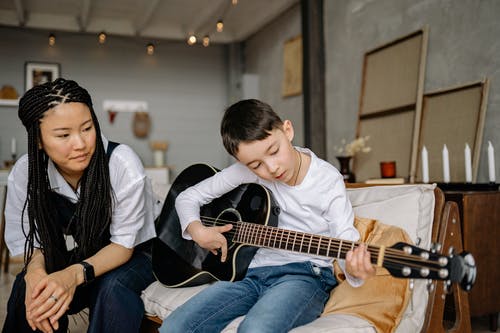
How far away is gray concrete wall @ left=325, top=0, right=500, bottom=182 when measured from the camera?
2.97 metres

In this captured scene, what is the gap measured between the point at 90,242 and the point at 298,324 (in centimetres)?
81

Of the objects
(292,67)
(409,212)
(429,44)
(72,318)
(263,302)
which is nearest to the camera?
(263,302)

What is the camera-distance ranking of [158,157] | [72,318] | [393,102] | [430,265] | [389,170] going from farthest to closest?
[158,157] < [393,102] < [389,170] < [72,318] < [430,265]

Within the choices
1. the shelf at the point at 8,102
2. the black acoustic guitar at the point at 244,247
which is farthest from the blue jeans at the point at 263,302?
the shelf at the point at 8,102

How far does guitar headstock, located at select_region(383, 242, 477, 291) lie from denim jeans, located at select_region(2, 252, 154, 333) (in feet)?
3.12

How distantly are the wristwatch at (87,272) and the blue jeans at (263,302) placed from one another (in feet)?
0.98

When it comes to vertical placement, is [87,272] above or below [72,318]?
above

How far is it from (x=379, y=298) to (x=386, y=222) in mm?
333

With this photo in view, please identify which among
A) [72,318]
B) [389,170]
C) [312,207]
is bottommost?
[72,318]

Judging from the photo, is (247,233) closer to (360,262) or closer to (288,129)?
(288,129)

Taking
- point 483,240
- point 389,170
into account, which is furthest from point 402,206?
point 389,170

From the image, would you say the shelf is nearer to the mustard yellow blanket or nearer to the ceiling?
the ceiling

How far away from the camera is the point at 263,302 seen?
Result: 4.57ft

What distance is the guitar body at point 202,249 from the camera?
167cm
